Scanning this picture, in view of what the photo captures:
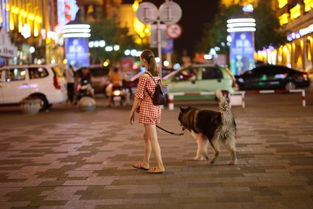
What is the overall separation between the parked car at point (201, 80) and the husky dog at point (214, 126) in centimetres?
1233

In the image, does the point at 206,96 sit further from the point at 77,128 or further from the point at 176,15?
the point at 77,128

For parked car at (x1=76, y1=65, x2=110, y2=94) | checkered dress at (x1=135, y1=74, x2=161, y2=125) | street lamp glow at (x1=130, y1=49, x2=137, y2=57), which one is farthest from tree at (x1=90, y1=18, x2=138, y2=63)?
checkered dress at (x1=135, y1=74, x2=161, y2=125)

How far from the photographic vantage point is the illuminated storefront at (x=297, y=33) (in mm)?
48125

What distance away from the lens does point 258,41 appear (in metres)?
55.9

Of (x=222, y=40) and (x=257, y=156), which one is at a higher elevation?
(x=222, y=40)

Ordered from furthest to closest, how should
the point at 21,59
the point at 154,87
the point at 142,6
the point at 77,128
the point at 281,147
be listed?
the point at 21,59
the point at 142,6
the point at 77,128
the point at 281,147
the point at 154,87

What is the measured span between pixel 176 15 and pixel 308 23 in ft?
101

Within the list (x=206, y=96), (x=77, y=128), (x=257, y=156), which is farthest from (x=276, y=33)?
(x=257, y=156)

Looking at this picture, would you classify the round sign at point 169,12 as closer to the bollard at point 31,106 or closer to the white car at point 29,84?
the white car at point 29,84

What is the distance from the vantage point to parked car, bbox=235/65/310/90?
3134cm

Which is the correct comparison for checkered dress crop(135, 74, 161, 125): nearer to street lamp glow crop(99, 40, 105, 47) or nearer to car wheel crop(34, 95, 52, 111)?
car wheel crop(34, 95, 52, 111)

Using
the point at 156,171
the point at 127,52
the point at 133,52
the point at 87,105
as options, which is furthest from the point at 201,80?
the point at 133,52

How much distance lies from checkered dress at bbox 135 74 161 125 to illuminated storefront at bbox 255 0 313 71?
38763 mm

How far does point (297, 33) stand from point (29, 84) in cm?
3493
